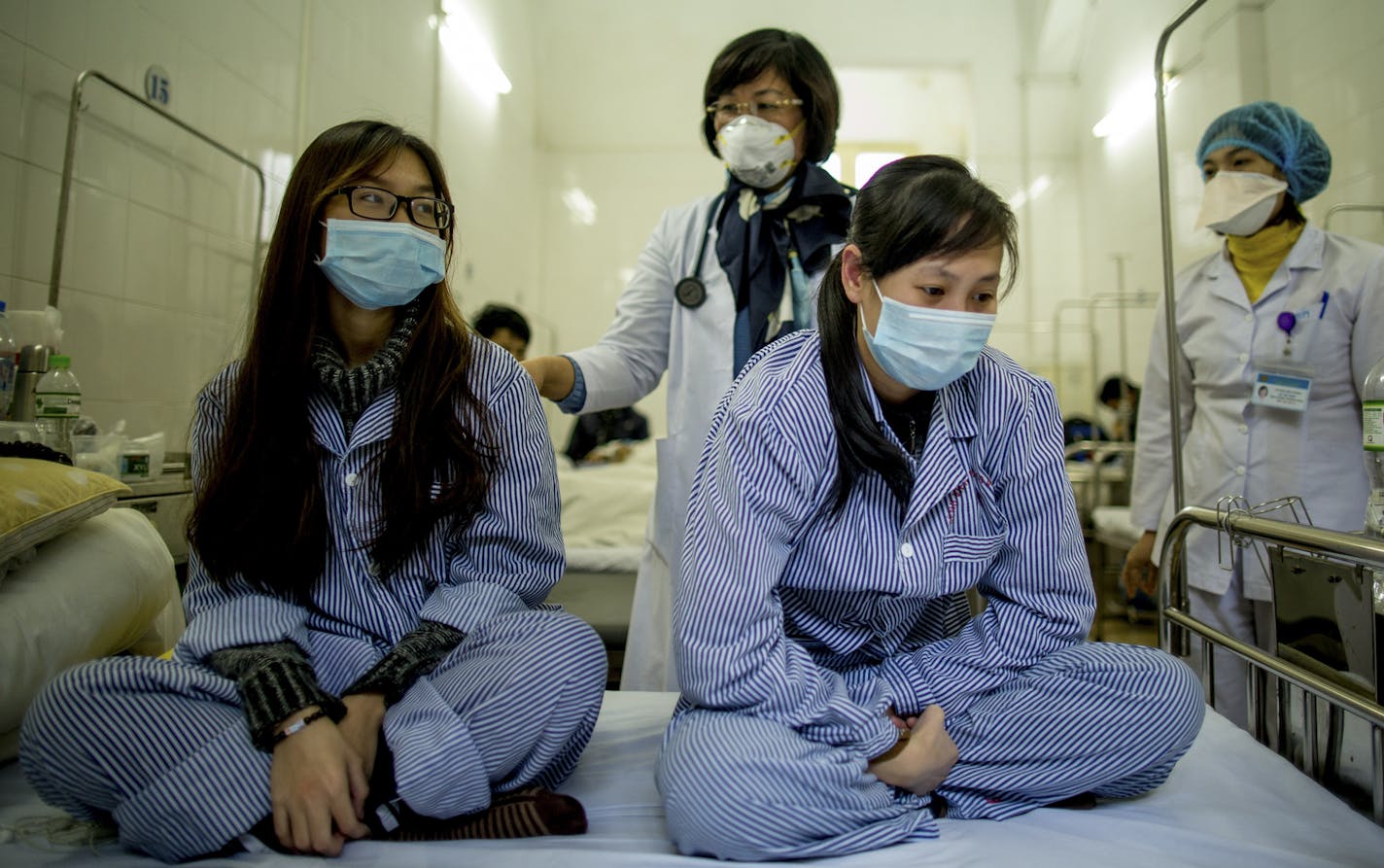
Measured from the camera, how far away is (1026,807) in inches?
50.3

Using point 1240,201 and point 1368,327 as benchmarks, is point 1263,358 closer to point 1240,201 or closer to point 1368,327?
point 1368,327

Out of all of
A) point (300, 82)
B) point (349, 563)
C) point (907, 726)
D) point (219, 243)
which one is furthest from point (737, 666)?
point (300, 82)

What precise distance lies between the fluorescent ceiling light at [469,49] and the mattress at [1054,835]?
4.97 meters

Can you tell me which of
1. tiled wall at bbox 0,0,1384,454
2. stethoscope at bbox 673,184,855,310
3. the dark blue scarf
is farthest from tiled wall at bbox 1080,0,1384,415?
stethoscope at bbox 673,184,855,310

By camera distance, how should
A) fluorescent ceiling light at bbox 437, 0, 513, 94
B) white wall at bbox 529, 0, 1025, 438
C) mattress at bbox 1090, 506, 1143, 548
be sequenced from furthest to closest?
white wall at bbox 529, 0, 1025, 438 < fluorescent ceiling light at bbox 437, 0, 513, 94 < mattress at bbox 1090, 506, 1143, 548

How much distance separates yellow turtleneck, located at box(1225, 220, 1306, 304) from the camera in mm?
2225

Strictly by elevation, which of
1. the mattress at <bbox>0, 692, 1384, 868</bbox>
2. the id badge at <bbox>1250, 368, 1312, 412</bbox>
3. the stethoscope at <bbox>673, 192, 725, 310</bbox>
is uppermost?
the stethoscope at <bbox>673, 192, 725, 310</bbox>

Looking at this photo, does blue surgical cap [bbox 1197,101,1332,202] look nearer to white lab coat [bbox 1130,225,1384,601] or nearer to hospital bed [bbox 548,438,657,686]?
white lab coat [bbox 1130,225,1384,601]

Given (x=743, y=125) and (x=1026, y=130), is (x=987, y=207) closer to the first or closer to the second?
(x=743, y=125)

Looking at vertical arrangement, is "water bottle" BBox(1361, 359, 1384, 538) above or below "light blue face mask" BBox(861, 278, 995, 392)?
below

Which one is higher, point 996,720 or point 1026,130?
point 1026,130

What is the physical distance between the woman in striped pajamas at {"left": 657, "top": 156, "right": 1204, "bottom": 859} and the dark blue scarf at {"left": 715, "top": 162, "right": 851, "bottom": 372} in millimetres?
440

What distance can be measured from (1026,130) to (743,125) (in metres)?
5.95

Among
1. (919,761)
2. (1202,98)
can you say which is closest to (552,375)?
(919,761)
